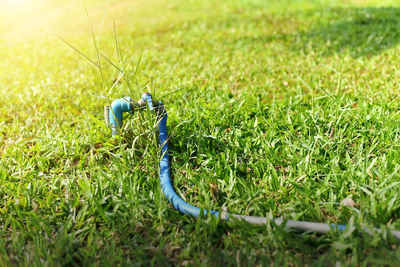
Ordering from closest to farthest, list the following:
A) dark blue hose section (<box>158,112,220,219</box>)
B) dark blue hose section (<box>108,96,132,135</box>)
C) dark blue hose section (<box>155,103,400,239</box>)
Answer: dark blue hose section (<box>155,103,400,239</box>) < dark blue hose section (<box>158,112,220,219</box>) < dark blue hose section (<box>108,96,132,135</box>)

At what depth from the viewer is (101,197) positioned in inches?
74.3

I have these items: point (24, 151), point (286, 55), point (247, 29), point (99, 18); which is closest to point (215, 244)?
point (24, 151)

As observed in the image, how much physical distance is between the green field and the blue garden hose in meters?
0.04

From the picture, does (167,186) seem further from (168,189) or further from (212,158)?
(212,158)

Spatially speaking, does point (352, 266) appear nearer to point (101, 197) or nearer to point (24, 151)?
point (101, 197)

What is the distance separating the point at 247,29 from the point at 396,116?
3.45 metres

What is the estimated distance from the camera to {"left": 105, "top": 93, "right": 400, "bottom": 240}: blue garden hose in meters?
1.55

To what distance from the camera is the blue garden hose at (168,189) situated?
1.55 metres

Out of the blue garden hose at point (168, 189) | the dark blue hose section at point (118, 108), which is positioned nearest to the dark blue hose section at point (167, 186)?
the blue garden hose at point (168, 189)

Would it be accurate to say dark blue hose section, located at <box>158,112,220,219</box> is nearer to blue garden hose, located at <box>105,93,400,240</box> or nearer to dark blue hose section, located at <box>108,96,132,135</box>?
blue garden hose, located at <box>105,93,400,240</box>

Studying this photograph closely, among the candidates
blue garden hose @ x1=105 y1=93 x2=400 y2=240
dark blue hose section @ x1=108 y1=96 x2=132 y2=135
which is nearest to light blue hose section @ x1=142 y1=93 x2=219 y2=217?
blue garden hose @ x1=105 y1=93 x2=400 y2=240

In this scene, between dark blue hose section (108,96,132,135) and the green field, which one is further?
dark blue hose section (108,96,132,135)

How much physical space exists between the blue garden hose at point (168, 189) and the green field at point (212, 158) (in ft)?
0.13

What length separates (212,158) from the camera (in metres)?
2.17
